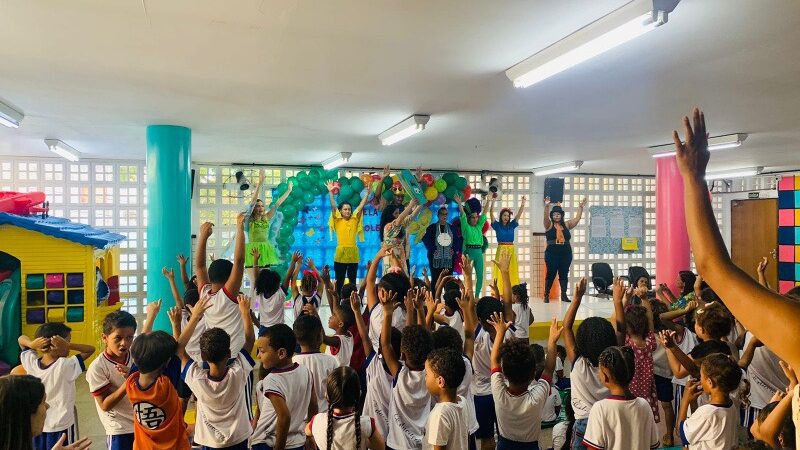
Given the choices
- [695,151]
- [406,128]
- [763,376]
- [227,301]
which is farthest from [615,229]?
Result: [695,151]

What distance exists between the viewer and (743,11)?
315cm

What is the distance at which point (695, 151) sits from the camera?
1.22 m

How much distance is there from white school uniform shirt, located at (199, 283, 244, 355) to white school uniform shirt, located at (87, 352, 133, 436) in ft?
2.89

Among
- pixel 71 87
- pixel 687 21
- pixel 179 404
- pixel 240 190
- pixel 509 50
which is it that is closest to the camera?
pixel 179 404

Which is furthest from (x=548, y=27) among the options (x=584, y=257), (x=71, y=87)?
(x=584, y=257)

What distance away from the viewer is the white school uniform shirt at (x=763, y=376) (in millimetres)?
3572

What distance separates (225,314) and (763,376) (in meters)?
3.56

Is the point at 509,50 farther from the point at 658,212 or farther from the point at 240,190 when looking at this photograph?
the point at 240,190

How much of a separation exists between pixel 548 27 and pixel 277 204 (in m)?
6.83

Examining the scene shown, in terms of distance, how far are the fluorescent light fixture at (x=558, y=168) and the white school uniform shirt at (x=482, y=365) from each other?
23.7ft

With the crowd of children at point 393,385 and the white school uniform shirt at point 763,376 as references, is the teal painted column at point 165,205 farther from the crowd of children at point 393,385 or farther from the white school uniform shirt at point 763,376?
the white school uniform shirt at point 763,376

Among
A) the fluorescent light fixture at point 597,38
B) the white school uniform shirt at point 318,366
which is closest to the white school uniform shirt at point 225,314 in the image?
the white school uniform shirt at point 318,366

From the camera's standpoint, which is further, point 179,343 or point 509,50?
point 509,50

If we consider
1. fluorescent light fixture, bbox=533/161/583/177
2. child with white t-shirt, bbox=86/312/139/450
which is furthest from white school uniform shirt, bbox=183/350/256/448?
fluorescent light fixture, bbox=533/161/583/177
